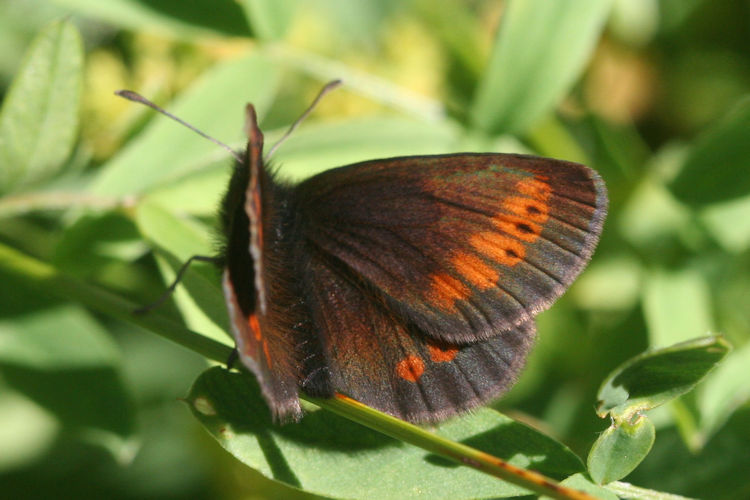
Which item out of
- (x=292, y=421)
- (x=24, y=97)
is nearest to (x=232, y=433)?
(x=292, y=421)

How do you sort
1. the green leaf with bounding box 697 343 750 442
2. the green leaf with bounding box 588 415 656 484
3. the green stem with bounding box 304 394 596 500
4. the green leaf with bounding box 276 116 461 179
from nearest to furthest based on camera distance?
the green stem with bounding box 304 394 596 500 → the green leaf with bounding box 588 415 656 484 → the green leaf with bounding box 697 343 750 442 → the green leaf with bounding box 276 116 461 179

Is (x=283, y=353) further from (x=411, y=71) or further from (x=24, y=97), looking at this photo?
(x=411, y=71)

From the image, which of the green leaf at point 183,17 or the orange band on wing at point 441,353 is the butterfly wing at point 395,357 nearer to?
the orange band on wing at point 441,353

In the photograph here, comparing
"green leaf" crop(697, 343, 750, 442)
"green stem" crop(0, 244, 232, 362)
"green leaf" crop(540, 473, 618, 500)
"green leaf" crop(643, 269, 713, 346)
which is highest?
"green leaf" crop(643, 269, 713, 346)

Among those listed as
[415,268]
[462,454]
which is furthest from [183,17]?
[462,454]

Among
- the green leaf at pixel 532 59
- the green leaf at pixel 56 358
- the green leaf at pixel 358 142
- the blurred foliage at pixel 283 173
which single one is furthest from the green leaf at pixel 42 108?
the green leaf at pixel 532 59

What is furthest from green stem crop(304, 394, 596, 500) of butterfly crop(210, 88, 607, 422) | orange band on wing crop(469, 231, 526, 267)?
orange band on wing crop(469, 231, 526, 267)

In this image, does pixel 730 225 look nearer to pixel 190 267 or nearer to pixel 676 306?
pixel 676 306

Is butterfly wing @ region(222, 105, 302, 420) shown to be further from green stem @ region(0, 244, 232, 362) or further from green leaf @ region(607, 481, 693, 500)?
green leaf @ region(607, 481, 693, 500)
